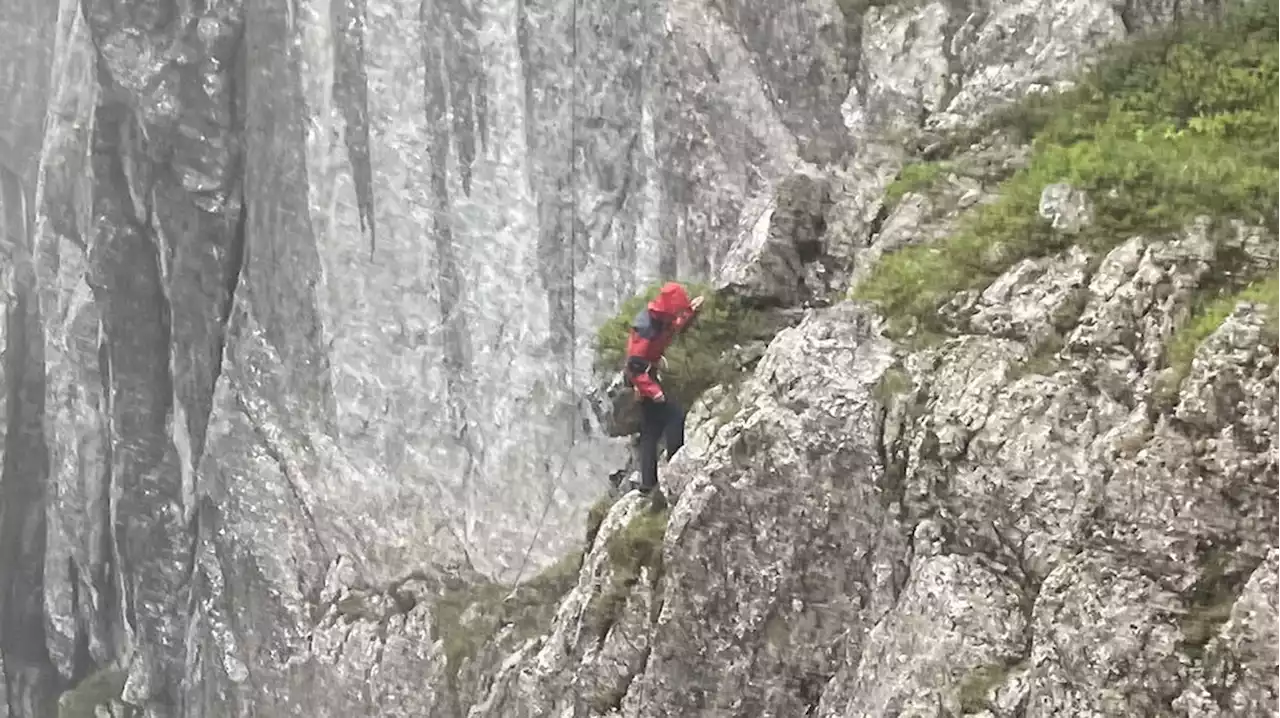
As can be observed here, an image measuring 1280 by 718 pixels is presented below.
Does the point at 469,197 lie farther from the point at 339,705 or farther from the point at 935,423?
the point at 935,423

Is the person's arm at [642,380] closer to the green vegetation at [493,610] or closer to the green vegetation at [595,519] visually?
the green vegetation at [595,519]

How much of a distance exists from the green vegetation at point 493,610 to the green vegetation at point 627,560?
17.9 ft

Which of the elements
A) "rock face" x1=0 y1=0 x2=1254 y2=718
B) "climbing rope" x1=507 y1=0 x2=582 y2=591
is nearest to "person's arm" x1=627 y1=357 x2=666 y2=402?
"rock face" x1=0 y1=0 x2=1254 y2=718

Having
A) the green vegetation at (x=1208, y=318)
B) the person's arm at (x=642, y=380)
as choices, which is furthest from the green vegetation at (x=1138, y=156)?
the person's arm at (x=642, y=380)

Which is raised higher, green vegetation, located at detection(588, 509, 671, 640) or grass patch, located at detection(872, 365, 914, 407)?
grass patch, located at detection(872, 365, 914, 407)

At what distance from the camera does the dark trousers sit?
11391 millimetres

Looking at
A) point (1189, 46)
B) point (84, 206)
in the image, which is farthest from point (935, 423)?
A: point (84, 206)

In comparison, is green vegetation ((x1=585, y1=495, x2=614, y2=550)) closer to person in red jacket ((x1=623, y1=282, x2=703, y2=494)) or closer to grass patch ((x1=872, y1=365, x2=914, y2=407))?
person in red jacket ((x1=623, y1=282, x2=703, y2=494))

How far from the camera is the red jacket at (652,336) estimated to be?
34.6 ft

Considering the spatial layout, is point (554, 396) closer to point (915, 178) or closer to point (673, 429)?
point (673, 429)

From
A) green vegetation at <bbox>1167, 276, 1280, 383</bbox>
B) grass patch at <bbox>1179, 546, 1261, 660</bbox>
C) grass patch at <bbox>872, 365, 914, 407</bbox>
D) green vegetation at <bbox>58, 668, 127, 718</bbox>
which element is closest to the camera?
grass patch at <bbox>1179, 546, 1261, 660</bbox>

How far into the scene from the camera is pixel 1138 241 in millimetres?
8125

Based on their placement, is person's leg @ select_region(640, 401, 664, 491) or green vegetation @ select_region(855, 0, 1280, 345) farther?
person's leg @ select_region(640, 401, 664, 491)

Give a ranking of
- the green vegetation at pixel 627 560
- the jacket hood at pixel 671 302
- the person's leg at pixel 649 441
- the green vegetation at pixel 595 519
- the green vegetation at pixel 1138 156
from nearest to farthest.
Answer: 1. the green vegetation at pixel 1138 156
2. the jacket hood at pixel 671 302
3. the green vegetation at pixel 627 560
4. the person's leg at pixel 649 441
5. the green vegetation at pixel 595 519
